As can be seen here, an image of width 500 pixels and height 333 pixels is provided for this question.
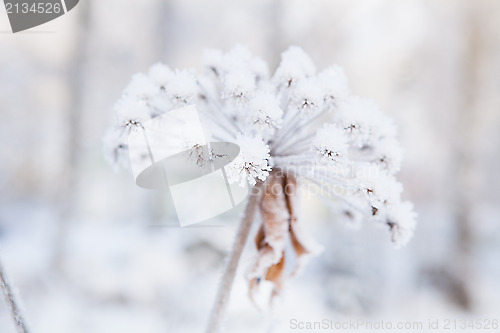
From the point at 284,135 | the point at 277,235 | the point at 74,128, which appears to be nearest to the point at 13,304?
the point at 277,235

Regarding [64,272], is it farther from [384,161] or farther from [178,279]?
[384,161]

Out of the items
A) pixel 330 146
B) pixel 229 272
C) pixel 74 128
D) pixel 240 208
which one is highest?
pixel 74 128

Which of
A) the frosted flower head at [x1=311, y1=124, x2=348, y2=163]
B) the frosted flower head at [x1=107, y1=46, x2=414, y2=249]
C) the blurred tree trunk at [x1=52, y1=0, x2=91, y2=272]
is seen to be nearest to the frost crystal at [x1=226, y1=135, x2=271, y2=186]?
the frosted flower head at [x1=107, y1=46, x2=414, y2=249]

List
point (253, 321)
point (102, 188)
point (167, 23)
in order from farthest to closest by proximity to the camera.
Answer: point (102, 188) → point (167, 23) → point (253, 321)

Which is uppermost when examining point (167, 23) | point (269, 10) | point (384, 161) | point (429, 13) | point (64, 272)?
point (167, 23)

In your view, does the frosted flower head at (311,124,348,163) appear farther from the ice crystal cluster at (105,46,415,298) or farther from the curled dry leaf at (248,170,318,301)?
the curled dry leaf at (248,170,318,301)

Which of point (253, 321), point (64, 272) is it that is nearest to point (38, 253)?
point (64, 272)

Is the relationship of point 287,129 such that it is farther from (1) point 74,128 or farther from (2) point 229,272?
(1) point 74,128
